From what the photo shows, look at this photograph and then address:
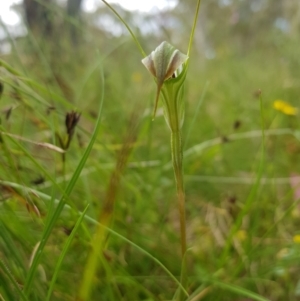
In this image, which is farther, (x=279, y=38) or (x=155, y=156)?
(x=279, y=38)

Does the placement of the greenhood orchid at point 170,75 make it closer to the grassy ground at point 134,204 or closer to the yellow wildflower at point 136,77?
the grassy ground at point 134,204

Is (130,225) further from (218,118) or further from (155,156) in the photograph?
(218,118)

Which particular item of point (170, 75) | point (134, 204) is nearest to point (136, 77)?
point (134, 204)

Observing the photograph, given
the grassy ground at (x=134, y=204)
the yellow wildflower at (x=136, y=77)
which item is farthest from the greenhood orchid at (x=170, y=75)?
the yellow wildflower at (x=136, y=77)

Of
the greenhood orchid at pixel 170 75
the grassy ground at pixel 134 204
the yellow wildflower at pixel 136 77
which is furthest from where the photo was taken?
the yellow wildflower at pixel 136 77

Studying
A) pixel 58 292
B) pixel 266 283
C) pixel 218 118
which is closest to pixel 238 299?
pixel 266 283

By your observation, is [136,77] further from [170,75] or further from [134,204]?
[170,75]

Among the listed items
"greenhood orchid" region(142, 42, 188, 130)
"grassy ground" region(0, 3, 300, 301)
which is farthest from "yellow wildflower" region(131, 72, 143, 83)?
"greenhood orchid" region(142, 42, 188, 130)

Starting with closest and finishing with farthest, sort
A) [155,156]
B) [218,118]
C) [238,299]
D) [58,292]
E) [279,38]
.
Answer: [58,292], [238,299], [155,156], [218,118], [279,38]
